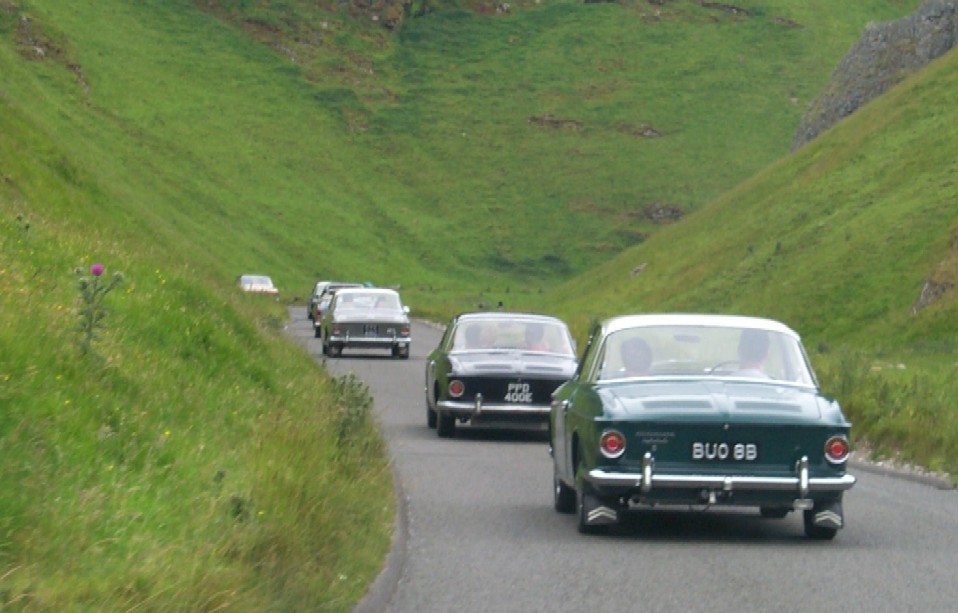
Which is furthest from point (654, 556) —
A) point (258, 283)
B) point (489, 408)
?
point (258, 283)

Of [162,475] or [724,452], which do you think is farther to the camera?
[724,452]

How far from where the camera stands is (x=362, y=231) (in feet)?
352

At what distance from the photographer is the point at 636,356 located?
13.0 metres

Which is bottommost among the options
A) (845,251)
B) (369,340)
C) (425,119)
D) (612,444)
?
(612,444)

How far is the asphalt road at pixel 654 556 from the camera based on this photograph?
32.0 ft

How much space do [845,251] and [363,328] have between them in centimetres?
1961

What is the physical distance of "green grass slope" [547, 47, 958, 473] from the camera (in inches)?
1676

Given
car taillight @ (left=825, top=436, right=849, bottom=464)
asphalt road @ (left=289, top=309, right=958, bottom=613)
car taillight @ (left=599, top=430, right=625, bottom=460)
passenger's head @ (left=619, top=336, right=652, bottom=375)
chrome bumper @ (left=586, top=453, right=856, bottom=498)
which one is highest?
passenger's head @ (left=619, top=336, right=652, bottom=375)

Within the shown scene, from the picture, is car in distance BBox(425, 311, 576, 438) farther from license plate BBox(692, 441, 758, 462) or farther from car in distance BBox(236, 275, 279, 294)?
car in distance BBox(236, 275, 279, 294)

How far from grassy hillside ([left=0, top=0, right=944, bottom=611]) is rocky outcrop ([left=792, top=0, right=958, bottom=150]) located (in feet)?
25.5

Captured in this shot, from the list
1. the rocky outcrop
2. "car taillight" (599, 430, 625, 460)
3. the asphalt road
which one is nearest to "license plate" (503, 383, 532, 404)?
the asphalt road

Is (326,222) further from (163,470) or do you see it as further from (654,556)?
(163,470)

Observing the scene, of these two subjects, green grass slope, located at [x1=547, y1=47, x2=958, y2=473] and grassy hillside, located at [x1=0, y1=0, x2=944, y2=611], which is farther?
green grass slope, located at [x1=547, y1=47, x2=958, y2=473]

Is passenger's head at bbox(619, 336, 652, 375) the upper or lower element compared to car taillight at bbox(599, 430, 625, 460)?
upper
